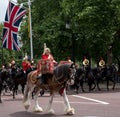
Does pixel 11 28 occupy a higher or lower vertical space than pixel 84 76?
higher

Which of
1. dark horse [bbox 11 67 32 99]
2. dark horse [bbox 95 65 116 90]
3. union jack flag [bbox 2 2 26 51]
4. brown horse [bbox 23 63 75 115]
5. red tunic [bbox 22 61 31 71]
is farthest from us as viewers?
union jack flag [bbox 2 2 26 51]

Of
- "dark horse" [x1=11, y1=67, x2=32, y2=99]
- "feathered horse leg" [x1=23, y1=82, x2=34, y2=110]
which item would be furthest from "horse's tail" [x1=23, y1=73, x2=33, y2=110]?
"dark horse" [x1=11, y1=67, x2=32, y2=99]

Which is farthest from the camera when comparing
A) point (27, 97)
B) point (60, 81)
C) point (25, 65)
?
point (25, 65)

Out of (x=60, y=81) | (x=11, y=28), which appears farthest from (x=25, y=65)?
(x=11, y=28)

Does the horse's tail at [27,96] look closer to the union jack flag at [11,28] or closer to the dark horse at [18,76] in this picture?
the dark horse at [18,76]

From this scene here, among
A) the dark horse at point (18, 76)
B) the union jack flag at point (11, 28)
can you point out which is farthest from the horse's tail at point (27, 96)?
the union jack flag at point (11, 28)

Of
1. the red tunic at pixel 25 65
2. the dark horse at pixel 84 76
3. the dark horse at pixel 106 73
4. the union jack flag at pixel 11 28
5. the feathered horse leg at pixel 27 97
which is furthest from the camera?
the union jack flag at pixel 11 28

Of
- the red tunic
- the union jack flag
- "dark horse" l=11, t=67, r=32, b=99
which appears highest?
the union jack flag

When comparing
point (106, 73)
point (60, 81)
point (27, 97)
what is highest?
point (106, 73)

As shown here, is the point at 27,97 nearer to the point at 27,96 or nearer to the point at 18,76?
the point at 27,96

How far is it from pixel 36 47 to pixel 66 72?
44.9 metres

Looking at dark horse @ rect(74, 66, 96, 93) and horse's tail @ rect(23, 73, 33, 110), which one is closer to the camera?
horse's tail @ rect(23, 73, 33, 110)

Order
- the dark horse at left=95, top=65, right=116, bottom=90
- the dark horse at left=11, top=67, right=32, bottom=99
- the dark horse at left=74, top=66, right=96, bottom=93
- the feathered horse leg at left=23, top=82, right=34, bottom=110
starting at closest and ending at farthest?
the feathered horse leg at left=23, top=82, right=34, bottom=110, the dark horse at left=11, top=67, right=32, bottom=99, the dark horse at left=74, top=66, right=96, bottom=93, the dark horse at left=95, top=65, right=116, bottom=90

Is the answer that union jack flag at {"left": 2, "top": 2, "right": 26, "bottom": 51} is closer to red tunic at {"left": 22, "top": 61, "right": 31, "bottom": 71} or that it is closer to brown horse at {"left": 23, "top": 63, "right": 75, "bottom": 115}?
red tunic at {"left": 22, "top": 61, "right": 31, "bottom": 71}
